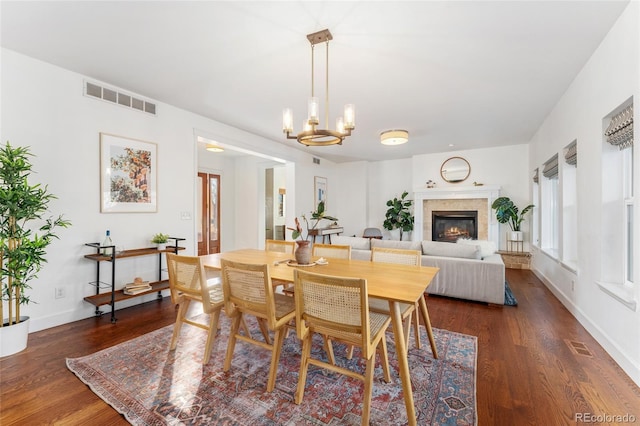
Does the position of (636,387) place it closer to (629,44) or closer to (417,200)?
(629,44)

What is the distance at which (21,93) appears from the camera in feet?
8.51

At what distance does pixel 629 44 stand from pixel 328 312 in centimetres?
281

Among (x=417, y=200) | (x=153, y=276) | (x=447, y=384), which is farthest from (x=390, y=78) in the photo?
(x=417, y=200)

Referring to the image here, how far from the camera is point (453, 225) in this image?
6.73 m

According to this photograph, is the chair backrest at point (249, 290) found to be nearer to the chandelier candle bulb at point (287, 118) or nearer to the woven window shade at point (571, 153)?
the chandelier candle bulb at point (287, 118)

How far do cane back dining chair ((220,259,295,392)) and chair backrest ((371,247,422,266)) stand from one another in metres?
1.02

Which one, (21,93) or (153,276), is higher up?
(21,93)

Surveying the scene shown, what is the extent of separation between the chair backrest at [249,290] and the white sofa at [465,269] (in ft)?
8.17

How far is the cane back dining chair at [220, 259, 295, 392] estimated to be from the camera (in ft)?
5.81

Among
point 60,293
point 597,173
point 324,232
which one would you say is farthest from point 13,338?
point 324,232

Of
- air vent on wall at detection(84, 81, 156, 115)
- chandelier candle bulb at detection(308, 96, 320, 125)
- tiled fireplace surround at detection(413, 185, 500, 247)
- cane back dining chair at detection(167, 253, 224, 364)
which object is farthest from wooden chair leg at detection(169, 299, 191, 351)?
tiled fireplace surround at detection(413, 185, 500, 247)

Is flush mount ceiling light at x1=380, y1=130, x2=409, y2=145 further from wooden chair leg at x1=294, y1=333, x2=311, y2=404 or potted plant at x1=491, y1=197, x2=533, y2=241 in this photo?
wooden chair leg at x1=294, y1=333, x2=311, y2=404

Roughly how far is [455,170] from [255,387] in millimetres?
6369

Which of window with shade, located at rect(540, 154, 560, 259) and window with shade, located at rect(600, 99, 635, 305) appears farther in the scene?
window with shade, located at rect(540, 154, 560, 259)
